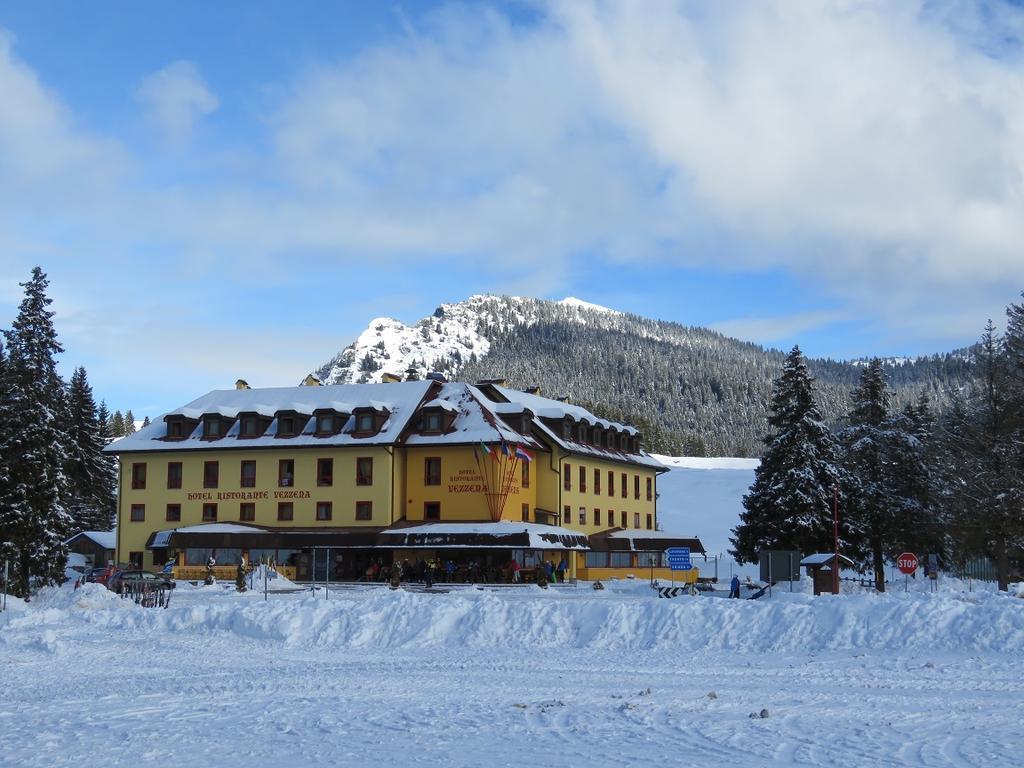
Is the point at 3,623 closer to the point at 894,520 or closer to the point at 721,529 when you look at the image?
the point at 894,520

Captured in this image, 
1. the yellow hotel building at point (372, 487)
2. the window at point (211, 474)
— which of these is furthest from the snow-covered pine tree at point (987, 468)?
the window at point (211, 474)

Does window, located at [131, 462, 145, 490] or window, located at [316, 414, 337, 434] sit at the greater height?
window, located at [316, 414, 337, 434]

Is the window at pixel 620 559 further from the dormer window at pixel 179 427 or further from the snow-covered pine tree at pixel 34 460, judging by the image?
the snow-covered pine tree at pixel 34 460

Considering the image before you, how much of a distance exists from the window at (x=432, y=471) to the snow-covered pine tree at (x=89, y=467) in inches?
1183

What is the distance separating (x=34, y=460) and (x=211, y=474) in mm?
17189

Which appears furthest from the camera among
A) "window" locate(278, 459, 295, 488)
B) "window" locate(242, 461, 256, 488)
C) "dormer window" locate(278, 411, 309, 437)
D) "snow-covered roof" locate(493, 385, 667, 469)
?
"snow-covered roof" locate(493, 385, 667, 469)

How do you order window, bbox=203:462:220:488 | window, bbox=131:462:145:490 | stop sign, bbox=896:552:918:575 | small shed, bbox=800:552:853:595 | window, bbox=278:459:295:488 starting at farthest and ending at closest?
window, bbox=131:462:145:490
window, bbox=203:462:220:488
window, bbox=278:459:295:488
small shed, bbox=800:552:853:595
stop sign, bbox=896:552:918:575

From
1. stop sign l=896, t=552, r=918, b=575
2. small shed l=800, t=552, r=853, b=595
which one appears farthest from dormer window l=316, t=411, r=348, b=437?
stop sign l=896, t=552, r=918, b=575

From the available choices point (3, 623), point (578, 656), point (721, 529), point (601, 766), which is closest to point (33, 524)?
point (3, 623)

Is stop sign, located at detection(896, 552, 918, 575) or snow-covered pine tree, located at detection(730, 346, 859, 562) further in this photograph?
snow-covered pine tree, located at detection(730, 346, 859, 562)

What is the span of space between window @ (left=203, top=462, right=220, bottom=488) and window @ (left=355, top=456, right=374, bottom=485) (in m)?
8.87

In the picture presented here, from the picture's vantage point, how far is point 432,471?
59.9 metres

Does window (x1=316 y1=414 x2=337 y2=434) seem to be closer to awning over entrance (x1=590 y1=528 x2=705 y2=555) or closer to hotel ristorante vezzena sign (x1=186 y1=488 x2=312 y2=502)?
hotel ristorante vezzena sign (x1=186 y1=488 x2=312 y2=502)

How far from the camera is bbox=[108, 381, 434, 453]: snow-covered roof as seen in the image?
198ft
